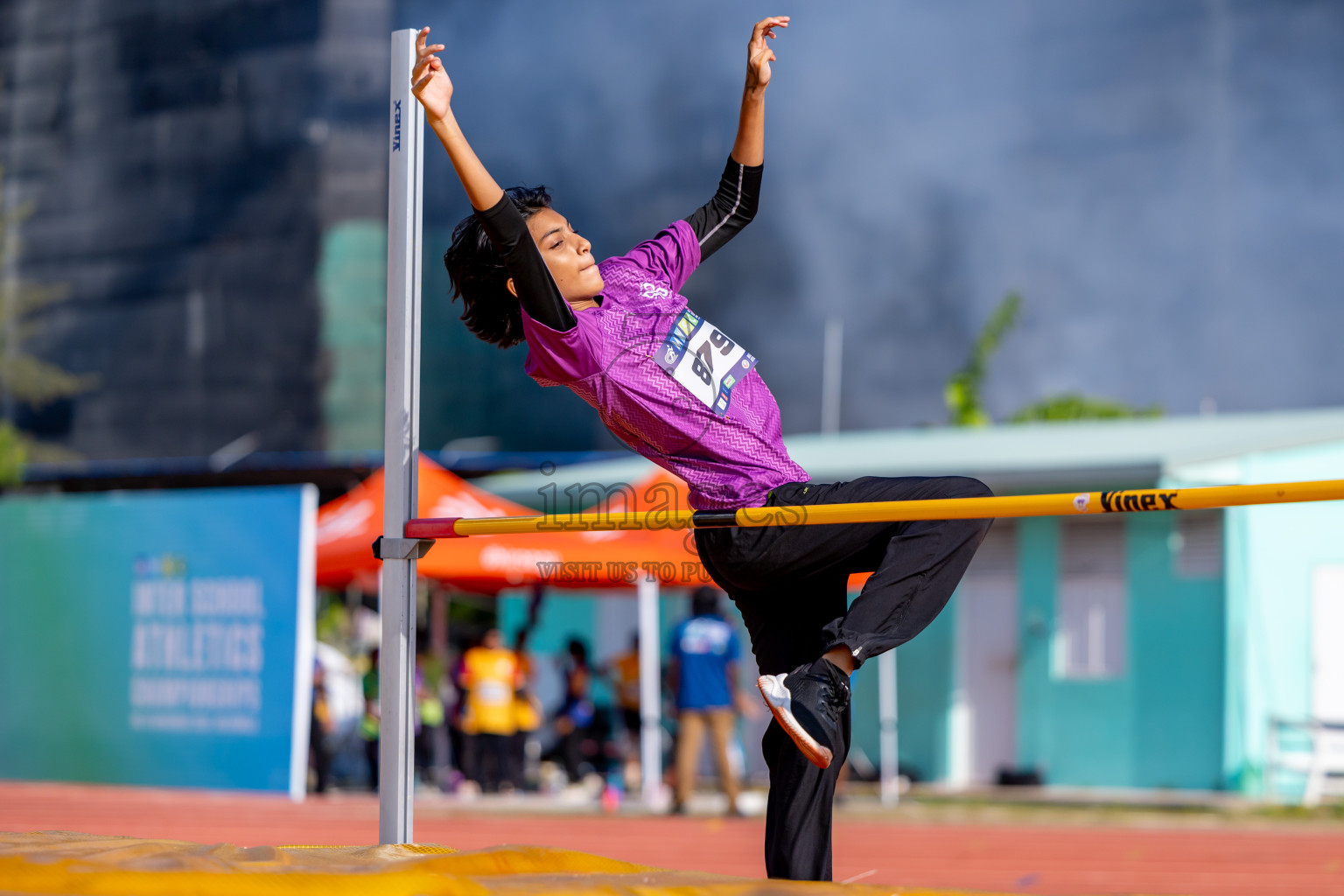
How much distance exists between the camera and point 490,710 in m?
10.5

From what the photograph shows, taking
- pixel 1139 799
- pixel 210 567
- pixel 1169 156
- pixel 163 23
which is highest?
pixel 163 23

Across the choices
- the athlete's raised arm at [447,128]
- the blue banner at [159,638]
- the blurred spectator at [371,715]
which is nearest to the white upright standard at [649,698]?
the blue banner at [159,638]

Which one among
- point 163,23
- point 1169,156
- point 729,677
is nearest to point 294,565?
point 729,677

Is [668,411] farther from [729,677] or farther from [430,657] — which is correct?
A: [430,657]

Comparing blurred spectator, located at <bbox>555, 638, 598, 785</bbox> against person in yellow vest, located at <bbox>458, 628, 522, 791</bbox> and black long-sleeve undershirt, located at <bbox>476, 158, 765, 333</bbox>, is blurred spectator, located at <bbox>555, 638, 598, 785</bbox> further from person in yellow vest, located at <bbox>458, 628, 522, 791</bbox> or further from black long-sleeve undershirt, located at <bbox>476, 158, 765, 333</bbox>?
black long-sleeve undershirt, located at <bbox>476, 158, 765, 333</bbox>

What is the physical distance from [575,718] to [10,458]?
13.9 m

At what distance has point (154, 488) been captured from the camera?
2241cm

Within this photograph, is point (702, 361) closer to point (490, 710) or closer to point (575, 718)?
point (490, 710)

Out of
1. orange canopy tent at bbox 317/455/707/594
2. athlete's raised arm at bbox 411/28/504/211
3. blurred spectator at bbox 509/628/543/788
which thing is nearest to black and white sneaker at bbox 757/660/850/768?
athlete's raised arm at bbox 411/28/504/211

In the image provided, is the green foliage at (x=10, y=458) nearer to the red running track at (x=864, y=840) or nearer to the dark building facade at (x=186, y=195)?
the dark building facade at (x=186, y=195)

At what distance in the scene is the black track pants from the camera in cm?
278

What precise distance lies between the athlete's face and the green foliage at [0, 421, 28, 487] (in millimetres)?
20461

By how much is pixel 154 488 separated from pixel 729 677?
52.2 ft

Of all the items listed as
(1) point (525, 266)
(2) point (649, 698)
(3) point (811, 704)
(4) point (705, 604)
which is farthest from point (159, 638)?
(3) point (811, 704)
